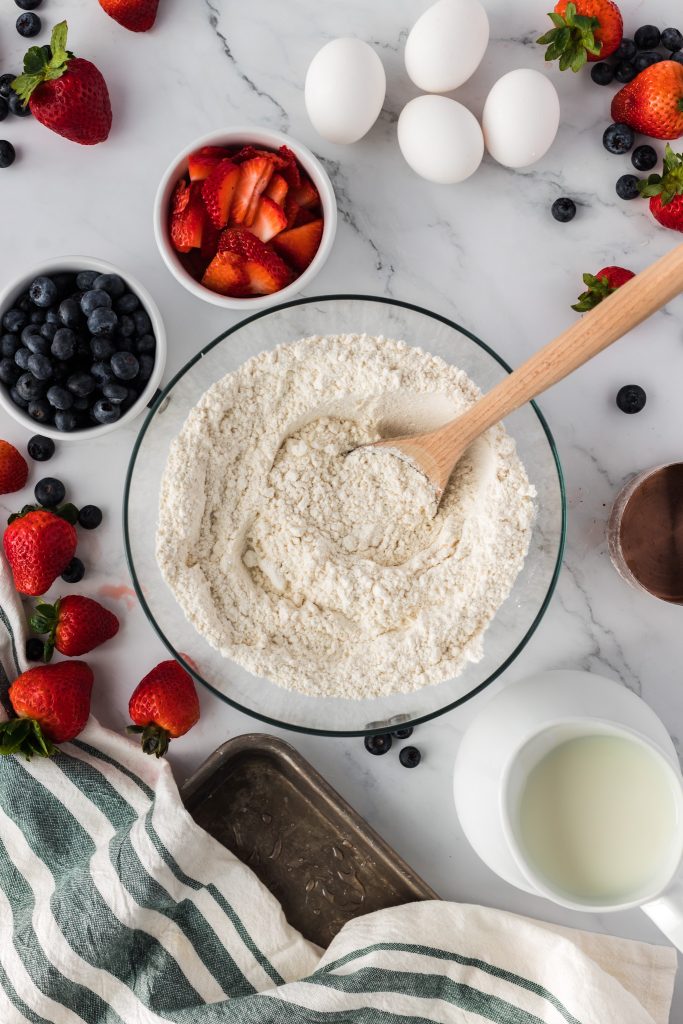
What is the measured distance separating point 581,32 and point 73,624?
110cm

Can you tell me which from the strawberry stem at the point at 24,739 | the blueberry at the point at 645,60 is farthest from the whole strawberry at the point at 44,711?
the blueberry at the point at 645,60

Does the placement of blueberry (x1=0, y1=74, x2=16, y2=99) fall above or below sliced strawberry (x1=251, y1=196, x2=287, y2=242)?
above

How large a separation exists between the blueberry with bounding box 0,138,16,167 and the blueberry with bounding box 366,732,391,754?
1.00 m

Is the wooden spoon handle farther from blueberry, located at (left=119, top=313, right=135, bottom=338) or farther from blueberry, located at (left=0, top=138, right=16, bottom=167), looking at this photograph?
blueberry, located at (left=0, top=138, right=16, bottom=167)

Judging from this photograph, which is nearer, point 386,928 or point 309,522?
point 309,522

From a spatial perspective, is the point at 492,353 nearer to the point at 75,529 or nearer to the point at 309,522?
the point at 309,522

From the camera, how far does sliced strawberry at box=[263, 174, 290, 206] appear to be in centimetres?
120

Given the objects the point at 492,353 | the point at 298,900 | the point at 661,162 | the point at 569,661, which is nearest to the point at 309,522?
the point at 492,353

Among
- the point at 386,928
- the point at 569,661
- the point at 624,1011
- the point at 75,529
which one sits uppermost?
the point at 75,529

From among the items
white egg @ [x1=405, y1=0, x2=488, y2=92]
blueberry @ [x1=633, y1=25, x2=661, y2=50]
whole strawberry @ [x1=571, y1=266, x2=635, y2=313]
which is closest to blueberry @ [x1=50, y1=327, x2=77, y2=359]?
white egg @ [x1=405, y1=0, x2=488, y2=92]

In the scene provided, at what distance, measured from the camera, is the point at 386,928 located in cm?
125

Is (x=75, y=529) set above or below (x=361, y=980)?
above

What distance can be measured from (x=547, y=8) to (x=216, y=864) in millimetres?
1348

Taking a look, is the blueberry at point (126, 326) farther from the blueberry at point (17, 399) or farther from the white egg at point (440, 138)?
the white egg at point (440, 138)
